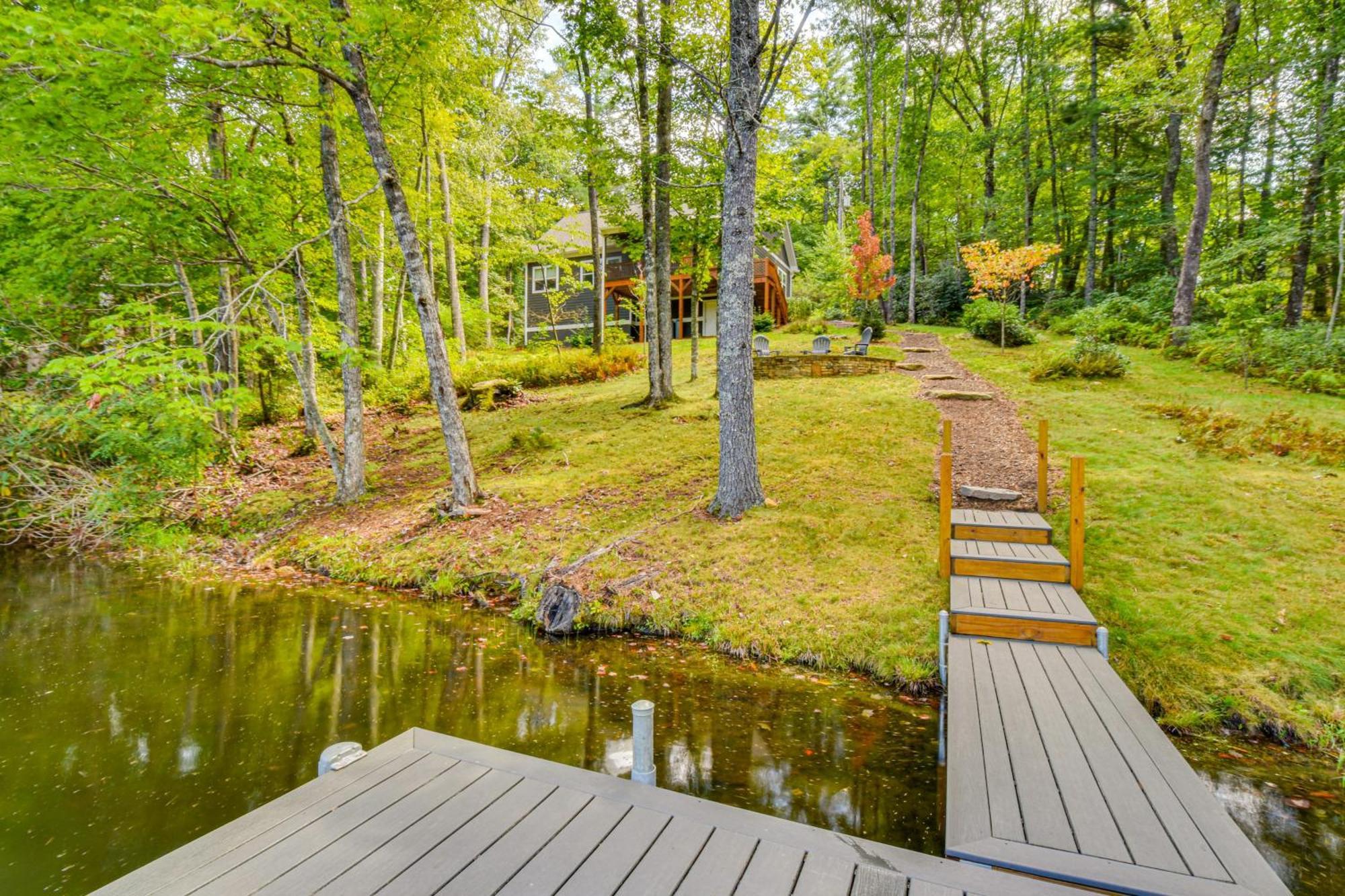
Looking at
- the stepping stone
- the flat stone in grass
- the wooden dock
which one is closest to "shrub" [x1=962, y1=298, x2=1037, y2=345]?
the stepping stone

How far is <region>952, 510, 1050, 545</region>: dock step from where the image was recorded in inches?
244

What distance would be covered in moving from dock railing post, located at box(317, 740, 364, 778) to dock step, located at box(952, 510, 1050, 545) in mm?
6036

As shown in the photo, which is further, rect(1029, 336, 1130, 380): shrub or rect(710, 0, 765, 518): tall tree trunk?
rect(1029, 336, 1130, 380): shrub

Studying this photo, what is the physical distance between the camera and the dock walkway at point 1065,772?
2.33 m

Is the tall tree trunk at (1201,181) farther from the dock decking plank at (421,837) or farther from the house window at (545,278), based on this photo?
the house window at (545,278)

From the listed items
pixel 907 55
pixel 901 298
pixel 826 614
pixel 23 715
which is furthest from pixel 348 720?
pixel 907 55

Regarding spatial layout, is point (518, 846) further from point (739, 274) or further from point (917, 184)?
point (917, 184)

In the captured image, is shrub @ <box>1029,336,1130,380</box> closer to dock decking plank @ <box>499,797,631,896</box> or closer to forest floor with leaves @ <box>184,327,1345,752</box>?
forest floor with leaves @ <box>184,327,1345,752</box>

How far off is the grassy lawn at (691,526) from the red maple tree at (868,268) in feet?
32.1

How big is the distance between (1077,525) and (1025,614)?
3.93ft

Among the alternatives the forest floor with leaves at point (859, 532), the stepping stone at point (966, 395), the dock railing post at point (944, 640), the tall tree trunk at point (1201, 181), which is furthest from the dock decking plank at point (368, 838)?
the tall tree trunk at point (1201, 181)

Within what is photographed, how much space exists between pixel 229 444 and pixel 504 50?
57.9 ft

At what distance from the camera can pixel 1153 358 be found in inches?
564

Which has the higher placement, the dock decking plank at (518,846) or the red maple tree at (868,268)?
the red maple tree at (868,268)
